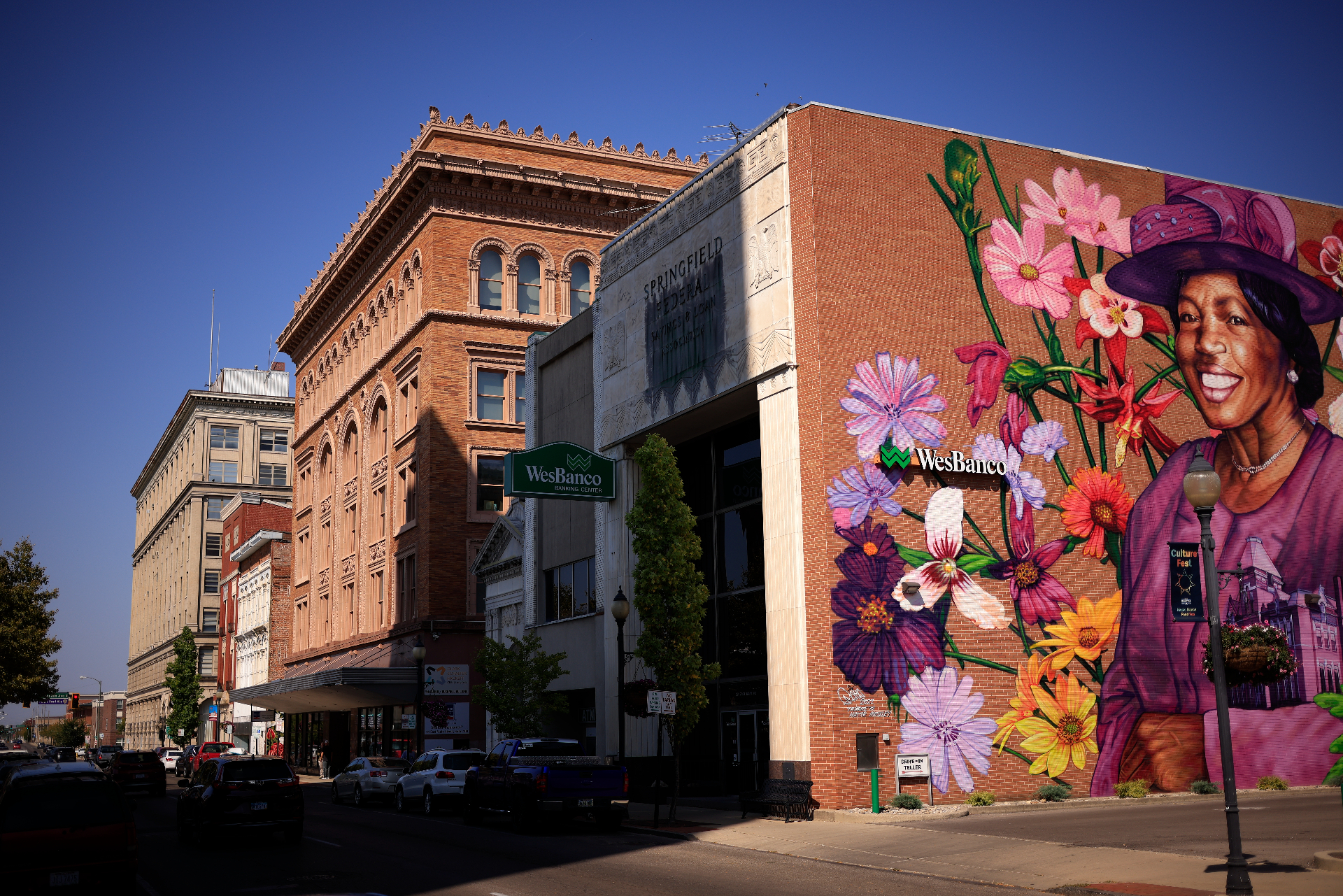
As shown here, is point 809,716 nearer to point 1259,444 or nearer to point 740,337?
point 740,337

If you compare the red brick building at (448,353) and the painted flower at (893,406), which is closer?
the painted flower at (893,406)

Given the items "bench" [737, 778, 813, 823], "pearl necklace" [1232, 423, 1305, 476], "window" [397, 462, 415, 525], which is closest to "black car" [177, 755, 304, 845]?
"bench" [737, 778, 813, 823]

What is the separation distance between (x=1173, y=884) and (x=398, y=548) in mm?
46955

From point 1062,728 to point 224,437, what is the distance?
110678 mm

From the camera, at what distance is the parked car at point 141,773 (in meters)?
46.3

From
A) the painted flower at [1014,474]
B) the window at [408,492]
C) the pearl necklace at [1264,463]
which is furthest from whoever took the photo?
the window at [408,492]

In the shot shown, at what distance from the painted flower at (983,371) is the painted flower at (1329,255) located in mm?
11958

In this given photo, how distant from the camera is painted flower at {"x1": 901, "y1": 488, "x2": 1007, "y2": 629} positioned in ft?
89.9

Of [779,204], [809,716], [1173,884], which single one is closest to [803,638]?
[809,716]

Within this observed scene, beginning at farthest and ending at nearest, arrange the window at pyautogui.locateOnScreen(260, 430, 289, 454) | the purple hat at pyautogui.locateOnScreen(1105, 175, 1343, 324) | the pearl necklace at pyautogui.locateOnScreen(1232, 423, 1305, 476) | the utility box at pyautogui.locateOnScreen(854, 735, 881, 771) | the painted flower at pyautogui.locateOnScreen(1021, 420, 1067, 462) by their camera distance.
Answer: the window at pyautogui.locateOnScreen(260, 430, 289, 454) < the pearl necklace at pyautogui.locateOnScreen(1232, 423, 1305, 476) < the purple hat at pyautogui.locateOnScreen(1105, 175, 1343, 324) < the painted flower at pyautogui.locateOnScreen(1021, 420, 1067, 462) < the utility box at pyautogui.locateOnScreen(854, 735, 881, 771)

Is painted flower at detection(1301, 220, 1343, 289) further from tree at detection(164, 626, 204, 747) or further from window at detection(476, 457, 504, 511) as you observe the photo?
tree at detection(164, 626, 204, 747)

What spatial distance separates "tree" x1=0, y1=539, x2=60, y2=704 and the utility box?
158 ft

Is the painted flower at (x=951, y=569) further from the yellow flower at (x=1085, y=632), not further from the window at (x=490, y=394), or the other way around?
the window at (x=490, y=394)
